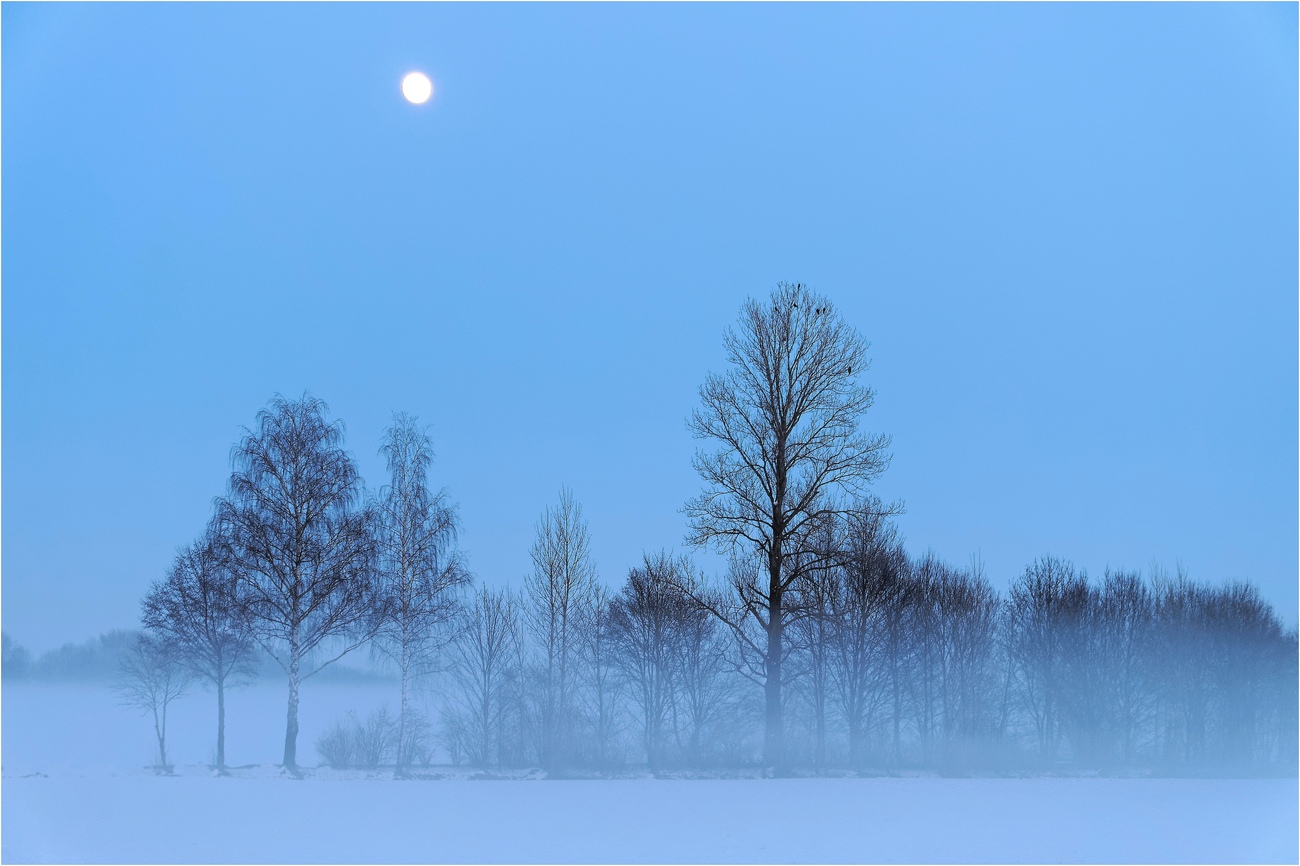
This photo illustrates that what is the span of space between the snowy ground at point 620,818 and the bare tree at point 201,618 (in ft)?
11.9

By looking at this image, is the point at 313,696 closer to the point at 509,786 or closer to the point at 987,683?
the point at 509,786

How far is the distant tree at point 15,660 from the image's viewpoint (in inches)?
1444

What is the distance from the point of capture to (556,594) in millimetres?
34125

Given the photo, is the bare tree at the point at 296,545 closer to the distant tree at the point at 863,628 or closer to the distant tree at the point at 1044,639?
the distant tree at the point at 863,628

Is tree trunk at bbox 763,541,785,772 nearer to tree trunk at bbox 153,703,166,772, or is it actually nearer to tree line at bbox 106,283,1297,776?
tree line at bbox 106,283,1297,776

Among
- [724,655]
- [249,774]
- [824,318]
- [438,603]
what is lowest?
[249,774]

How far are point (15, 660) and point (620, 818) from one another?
3194 centimetres

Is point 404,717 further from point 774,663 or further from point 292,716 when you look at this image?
point 774,663

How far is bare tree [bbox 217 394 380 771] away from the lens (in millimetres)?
27281

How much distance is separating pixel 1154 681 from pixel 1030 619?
5.09 metres

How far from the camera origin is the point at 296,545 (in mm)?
27672

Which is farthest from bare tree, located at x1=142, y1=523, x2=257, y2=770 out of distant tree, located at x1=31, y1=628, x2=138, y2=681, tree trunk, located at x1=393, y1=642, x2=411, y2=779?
distant tree, located at x1=31, y1=628, x2=138, y2=681

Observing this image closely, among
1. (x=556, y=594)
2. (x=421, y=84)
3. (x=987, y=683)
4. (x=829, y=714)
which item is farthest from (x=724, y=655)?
(x=421, y=84)

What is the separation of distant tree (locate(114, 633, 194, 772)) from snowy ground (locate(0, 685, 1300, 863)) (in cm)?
350
